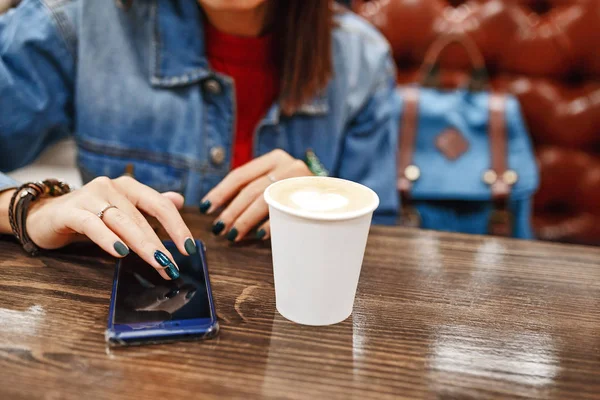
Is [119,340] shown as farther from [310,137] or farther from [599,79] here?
[599,79]

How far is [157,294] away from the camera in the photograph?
1.61 feet

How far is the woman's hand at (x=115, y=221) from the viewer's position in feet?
1.71

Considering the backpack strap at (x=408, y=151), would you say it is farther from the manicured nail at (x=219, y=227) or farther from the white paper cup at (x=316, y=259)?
the white paper cup at (x=316, y=259)

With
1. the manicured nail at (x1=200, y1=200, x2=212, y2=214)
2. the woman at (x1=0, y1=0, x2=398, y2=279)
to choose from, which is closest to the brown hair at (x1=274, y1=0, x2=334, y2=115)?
the woman at (x1=0, y1=0, x2=398, y2=279)

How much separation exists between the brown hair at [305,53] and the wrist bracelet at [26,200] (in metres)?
0.48

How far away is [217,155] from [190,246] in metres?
0.45

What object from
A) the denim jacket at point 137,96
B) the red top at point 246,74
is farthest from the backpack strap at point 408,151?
the red top at point 246,74

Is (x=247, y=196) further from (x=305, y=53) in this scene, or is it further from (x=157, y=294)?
(x=305, y=53)

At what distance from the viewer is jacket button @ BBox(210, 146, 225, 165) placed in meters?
0.99

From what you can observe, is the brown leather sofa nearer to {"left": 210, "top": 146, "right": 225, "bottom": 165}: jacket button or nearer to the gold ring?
{"left": 210, "top": 146, "right": 225, "bottom": 165}: jacket button

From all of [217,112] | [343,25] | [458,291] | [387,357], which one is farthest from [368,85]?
[387,357]

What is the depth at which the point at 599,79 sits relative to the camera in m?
1.50

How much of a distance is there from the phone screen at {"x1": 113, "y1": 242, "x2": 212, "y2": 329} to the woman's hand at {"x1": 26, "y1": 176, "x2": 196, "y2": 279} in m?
0.01

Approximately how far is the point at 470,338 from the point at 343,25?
31.4 inches
